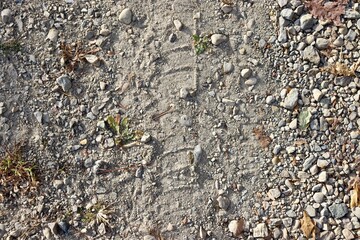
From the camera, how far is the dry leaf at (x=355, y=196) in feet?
14.0

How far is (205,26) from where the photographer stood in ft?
14.8

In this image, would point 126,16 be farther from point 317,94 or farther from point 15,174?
point 317,94

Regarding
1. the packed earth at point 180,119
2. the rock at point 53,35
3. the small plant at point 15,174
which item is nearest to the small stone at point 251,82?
the packed earth at point 180,119

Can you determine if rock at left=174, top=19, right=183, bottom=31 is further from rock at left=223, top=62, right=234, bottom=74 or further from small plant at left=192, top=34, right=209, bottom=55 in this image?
rock at left=223, top=62, right=234, bottom=74

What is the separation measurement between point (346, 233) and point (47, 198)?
2460 millimetres

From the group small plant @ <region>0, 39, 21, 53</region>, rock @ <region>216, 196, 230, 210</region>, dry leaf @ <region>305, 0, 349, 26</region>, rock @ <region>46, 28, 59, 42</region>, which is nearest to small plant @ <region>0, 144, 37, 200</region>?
small plant @ <region>0, 39, 21, 53</region>

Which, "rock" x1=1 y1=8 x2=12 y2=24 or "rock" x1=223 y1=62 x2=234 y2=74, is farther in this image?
"rock" x1=1 y1=8 x2=12 y2=24

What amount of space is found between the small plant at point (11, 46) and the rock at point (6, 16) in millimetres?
182

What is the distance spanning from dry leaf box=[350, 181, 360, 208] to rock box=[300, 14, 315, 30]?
52.7 inches

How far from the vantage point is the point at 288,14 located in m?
4.42

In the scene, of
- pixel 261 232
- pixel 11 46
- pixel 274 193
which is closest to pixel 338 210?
pixel 274 193

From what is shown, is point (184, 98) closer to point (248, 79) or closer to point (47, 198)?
point (248, 79)

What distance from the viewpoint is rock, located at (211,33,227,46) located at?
4449mm

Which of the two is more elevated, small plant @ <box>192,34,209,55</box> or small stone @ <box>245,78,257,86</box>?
small plant @ <box>192,34,209,55</box>
